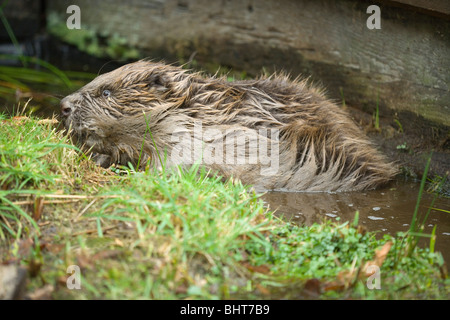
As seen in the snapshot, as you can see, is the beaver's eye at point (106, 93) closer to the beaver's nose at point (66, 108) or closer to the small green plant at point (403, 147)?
the beaver's nose at point (66, 108)

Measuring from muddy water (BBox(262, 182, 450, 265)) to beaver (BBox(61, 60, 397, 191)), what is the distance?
5.5 inches

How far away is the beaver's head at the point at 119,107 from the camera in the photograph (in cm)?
441

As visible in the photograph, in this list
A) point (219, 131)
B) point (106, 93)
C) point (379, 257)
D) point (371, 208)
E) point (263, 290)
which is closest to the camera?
point (263, 290)

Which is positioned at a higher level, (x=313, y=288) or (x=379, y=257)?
(x=379, y=257)

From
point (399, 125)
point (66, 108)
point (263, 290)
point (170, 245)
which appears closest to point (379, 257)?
point (263, 290)

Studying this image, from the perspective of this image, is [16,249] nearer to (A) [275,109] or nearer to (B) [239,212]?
(B) [239,212]

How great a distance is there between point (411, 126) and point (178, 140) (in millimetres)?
2259

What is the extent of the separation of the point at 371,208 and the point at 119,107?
2140mm

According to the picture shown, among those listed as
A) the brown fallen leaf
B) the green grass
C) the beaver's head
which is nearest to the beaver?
the beaver's head

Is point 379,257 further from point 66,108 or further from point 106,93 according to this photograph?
point 66,108

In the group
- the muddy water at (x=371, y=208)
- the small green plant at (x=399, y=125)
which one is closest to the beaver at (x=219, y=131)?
the muddy water at (x=371, y=208)

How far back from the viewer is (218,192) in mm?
3496

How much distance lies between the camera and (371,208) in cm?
414

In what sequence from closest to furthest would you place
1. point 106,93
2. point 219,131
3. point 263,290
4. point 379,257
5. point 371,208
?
point 263,290, point 379,257, point 371,208, point 219,131, point 106,93
